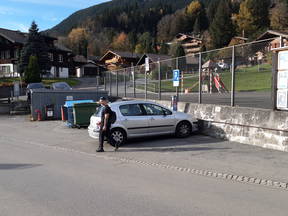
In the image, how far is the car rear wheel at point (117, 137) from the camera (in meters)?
11.3

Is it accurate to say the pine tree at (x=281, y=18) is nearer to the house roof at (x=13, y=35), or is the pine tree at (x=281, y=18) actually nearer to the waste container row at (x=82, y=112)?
the house roof at (x=13, y=35)

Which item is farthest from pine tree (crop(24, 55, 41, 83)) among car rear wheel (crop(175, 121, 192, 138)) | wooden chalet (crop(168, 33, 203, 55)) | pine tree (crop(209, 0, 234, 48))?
wooden chalet (crop(168, 33, 203, 55))

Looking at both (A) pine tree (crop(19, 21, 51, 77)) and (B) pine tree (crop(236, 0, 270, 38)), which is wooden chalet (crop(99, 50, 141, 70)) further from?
(B) pine tree (crop(236, 0, 270, 38))

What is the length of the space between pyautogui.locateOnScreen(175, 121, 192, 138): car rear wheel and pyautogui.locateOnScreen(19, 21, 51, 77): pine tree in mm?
47525

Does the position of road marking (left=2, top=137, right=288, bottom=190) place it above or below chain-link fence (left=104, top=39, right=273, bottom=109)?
below

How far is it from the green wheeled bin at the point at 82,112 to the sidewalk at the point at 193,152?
1.38m

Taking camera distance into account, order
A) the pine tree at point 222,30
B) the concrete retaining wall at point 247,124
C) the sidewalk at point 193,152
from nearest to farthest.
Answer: the sidewalk at point 193,152, the concrete retaining wall at point 247,124, the pine tree at point 222,30

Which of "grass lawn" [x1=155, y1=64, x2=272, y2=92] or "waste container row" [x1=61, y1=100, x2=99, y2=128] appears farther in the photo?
"waste container row" [x1=61, y1=100, x2=99, y2=128]

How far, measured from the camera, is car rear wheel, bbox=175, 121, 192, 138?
40.5 ft

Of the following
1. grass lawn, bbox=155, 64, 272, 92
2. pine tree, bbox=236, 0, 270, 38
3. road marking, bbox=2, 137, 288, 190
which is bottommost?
road marking, bbox=2, 137, 288, 190

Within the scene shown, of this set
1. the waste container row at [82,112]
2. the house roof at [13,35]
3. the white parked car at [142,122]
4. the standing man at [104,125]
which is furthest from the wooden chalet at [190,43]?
the standing man at [104,125]

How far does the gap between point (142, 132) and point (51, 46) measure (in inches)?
2531

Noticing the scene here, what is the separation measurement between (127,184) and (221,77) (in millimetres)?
7973

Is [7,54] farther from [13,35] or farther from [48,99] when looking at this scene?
[48,99]
